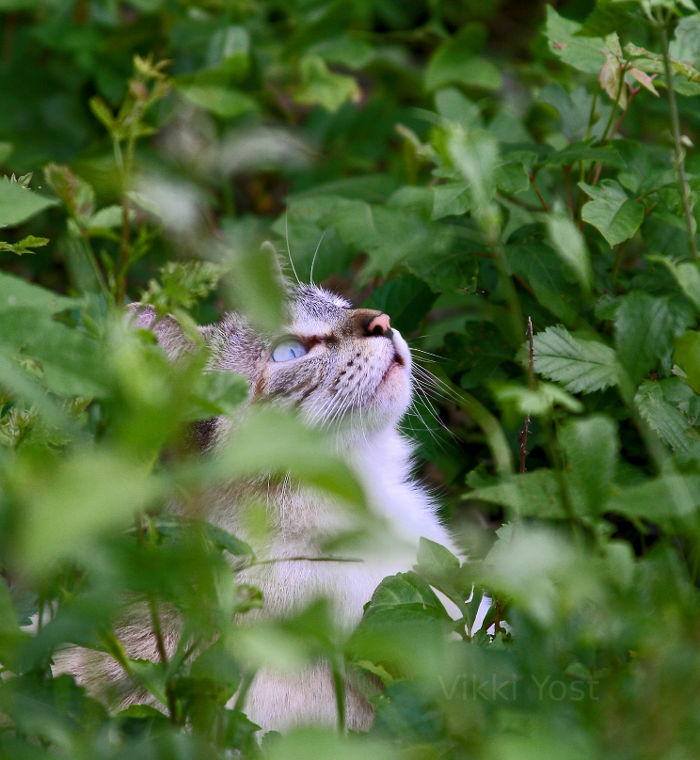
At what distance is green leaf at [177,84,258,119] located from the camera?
3498 millimetres

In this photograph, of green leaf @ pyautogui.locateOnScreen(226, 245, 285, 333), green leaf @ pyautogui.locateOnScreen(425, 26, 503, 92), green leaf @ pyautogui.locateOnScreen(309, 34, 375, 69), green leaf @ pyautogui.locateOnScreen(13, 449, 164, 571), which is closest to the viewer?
green leaf @ pyautogui.locateOnScreen(13, 449, 164, 571)

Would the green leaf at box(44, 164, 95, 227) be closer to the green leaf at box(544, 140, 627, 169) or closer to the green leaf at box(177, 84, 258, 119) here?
the green leaf at box(544, 140, 627, 169)

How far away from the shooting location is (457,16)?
4.66 meters

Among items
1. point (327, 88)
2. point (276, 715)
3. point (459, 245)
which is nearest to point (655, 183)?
point (459, 245)

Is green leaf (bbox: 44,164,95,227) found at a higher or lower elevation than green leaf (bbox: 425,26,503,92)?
higher

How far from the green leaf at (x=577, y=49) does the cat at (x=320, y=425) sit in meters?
0.80

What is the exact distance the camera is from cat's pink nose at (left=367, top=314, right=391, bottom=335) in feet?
8.01

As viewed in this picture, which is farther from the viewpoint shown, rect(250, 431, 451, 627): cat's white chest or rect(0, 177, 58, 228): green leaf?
rect(250, 431, 451, 627): cat's white chest

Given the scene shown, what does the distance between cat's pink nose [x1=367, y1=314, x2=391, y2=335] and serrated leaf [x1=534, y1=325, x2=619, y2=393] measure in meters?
0.60

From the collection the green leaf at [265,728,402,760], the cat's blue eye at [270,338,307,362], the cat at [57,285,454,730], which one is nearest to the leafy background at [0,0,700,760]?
the green leaf at [265,728,402,760]

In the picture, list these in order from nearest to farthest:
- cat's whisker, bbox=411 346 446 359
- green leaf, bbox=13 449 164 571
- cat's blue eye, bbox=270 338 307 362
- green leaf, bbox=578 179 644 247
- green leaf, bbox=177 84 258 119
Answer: green leaf, bbox=13 449 164 571
green leaf, bbox=578 179 644 247
cat's blue eye, bbox=270 338 307 362
cat's whisker, bbox=411 346 446 359
green leaf, bbox=177 84 258 119

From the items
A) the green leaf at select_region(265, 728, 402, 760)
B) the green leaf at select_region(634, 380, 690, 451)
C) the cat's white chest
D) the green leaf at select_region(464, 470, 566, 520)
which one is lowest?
the cat's white chest

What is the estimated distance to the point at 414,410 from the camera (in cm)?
269

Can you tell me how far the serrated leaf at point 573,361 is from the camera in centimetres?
180
